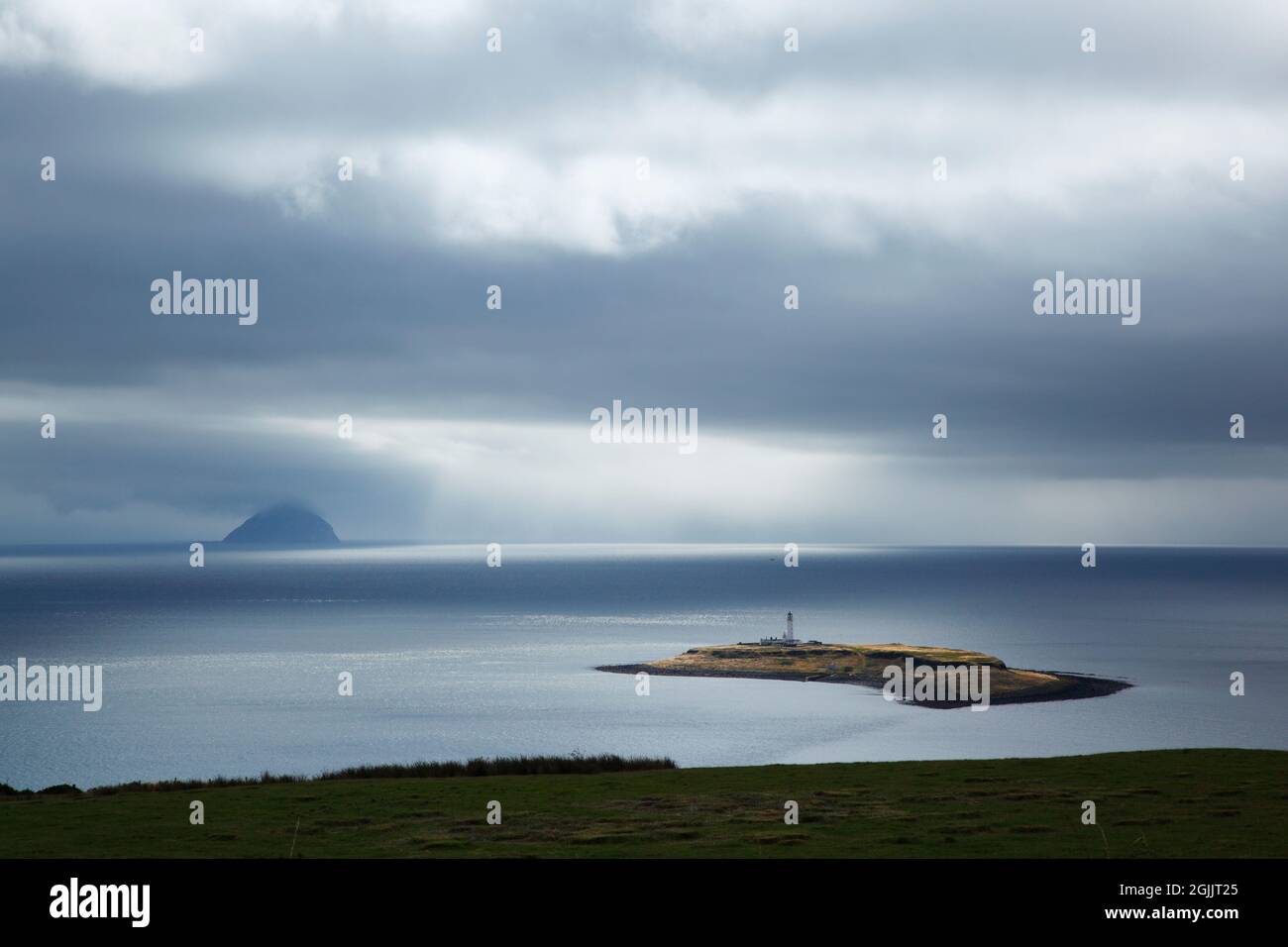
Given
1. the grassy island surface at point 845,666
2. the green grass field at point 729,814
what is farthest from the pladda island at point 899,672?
the green grass field at point 729,814

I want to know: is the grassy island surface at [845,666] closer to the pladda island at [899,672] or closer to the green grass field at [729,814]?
the pladda island at [899,672]

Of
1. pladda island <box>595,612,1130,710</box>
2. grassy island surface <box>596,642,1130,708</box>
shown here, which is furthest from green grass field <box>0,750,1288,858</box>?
grassy island surface <box>596,642,1130,708</box>

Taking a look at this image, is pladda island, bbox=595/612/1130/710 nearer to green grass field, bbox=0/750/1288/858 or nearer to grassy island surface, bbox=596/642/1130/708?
grassy island surface, bbox=596/642/1130/708

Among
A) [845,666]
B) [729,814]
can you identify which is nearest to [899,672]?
[845,666]

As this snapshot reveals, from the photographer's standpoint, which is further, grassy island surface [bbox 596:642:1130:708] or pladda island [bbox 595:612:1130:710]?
grassy island surface [bbox 596:642:1130:708]

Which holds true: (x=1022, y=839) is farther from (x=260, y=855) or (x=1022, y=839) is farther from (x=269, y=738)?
(x=269, y=738)

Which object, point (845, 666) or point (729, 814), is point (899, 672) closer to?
point (845, 666)
